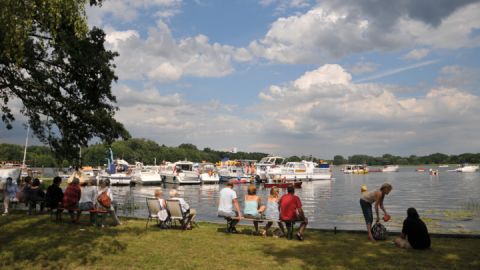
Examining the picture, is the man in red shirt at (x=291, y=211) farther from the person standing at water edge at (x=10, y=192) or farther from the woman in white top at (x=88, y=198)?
the person standing at water edge at (x=10, y=192)

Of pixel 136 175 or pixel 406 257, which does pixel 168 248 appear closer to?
pixel 406 257

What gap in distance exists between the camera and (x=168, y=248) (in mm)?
9547

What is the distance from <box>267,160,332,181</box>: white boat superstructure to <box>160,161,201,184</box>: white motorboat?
14.0 metres

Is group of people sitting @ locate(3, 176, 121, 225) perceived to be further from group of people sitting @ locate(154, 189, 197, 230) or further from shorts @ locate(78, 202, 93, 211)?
group of people sitting @ locate(154, 189, 197, 230)

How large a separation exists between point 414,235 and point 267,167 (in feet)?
236

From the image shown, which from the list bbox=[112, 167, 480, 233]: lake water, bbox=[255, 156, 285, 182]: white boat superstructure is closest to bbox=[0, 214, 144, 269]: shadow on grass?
bbox=[112, 167, 480, 233]: lake water

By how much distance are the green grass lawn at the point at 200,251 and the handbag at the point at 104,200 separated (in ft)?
3.23

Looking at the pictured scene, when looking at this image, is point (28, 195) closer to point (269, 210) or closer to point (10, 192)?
point (10, 192)

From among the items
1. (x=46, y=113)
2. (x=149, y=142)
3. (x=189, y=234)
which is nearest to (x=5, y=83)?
(x=46, y=113)

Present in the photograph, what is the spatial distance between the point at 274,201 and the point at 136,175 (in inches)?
2432

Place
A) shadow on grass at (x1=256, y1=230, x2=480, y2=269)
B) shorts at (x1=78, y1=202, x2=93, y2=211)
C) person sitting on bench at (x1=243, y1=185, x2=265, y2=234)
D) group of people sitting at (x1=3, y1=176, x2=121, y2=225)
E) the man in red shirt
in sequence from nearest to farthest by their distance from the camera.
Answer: shadow on grass at (x1=256, y1=230, x2=480, y2=269), the man in red shirt, person sitting on bench at (x1=243, y1=185, x2=265, y2=234), group of people sitting at (x1=3, y1=176, x2=121, y2=225), shorts at (x1=78, y1=202, x2=93, y2=211)

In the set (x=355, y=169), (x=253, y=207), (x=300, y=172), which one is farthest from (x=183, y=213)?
(x=355, y=169)

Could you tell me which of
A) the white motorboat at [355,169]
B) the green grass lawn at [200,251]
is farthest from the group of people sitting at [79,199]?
the white motorboat at [355,169]

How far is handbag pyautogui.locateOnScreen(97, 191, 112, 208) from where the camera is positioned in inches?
508
